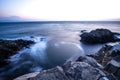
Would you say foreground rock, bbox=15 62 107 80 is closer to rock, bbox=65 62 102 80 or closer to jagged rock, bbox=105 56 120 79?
rock, bbox=65 62 102 80

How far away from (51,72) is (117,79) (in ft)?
10.1

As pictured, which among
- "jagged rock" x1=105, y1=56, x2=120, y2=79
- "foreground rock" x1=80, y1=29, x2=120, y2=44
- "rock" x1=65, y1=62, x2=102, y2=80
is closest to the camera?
"rock" x1=65, y1=62, x2=102, y2=80

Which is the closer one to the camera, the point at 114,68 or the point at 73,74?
the point at 73,74

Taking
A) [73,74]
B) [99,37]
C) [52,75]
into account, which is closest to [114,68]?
[73,74]

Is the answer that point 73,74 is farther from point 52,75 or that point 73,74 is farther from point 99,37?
point 99,37

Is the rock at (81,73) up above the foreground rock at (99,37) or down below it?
above

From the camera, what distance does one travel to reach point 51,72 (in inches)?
238

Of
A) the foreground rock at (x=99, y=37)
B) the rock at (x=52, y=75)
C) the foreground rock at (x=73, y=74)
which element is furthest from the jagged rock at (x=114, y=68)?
the foreground rock at (x=99, y=37)

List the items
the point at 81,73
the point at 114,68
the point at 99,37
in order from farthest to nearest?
the point at 99,37 < the point at 114,68 < the point at 81,73

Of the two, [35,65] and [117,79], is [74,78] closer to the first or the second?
[117,79]

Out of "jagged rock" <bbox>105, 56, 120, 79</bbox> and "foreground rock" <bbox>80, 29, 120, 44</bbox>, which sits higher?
"jagged rock" <bbox>105, 56, 120, 79</bbox>

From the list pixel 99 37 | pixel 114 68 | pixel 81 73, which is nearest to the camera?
pixel 81 73

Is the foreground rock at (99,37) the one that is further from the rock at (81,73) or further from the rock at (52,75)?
the rock at (52,75)

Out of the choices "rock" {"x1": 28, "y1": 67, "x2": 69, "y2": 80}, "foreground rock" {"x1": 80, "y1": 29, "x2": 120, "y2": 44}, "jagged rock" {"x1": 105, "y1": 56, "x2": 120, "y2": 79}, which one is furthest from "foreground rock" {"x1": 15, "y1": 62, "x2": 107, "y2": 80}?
"foreground rock" {"x1": 80, "y1": 29, "x2": 120, "y2": 44}
